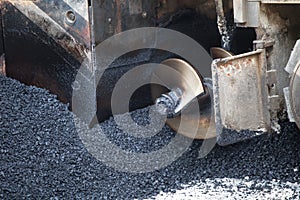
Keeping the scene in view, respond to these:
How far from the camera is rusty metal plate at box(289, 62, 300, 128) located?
3.80 metres

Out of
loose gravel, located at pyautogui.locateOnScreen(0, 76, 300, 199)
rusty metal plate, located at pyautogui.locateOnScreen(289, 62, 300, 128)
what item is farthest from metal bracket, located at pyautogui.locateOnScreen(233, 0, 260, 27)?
loose gravel, located at pyautogui.locateOnScreen(0, 76, 300, 199)

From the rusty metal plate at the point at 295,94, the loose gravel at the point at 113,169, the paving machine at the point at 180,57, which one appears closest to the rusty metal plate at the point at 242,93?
the paving machine at the point at 180,57

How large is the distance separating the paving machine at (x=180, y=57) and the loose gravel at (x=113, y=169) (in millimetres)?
207

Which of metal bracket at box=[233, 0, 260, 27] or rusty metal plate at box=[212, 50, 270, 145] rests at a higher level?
metal bracket at box=[233, 0, 260, 27]

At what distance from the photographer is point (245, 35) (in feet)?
16.8

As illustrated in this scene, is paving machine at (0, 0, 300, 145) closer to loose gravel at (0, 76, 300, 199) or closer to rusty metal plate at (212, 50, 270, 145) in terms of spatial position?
rusty metal plate at (212, 50, 270, 145)

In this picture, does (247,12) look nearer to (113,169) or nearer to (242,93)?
(242,93)

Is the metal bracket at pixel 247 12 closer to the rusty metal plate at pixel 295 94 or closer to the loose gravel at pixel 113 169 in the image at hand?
the rusty metal plate at pixel 295 94

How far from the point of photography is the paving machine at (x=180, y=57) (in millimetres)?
3941

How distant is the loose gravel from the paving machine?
0.21 m

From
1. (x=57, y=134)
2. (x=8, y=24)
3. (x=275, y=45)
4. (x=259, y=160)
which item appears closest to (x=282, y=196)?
(x=259, y=160)

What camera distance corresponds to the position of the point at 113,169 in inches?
172

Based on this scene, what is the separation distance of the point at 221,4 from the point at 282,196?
1.31m

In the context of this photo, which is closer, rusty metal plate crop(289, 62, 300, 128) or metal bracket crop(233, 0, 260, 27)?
rusty metal plate crop(289, 62, 300, 128)
